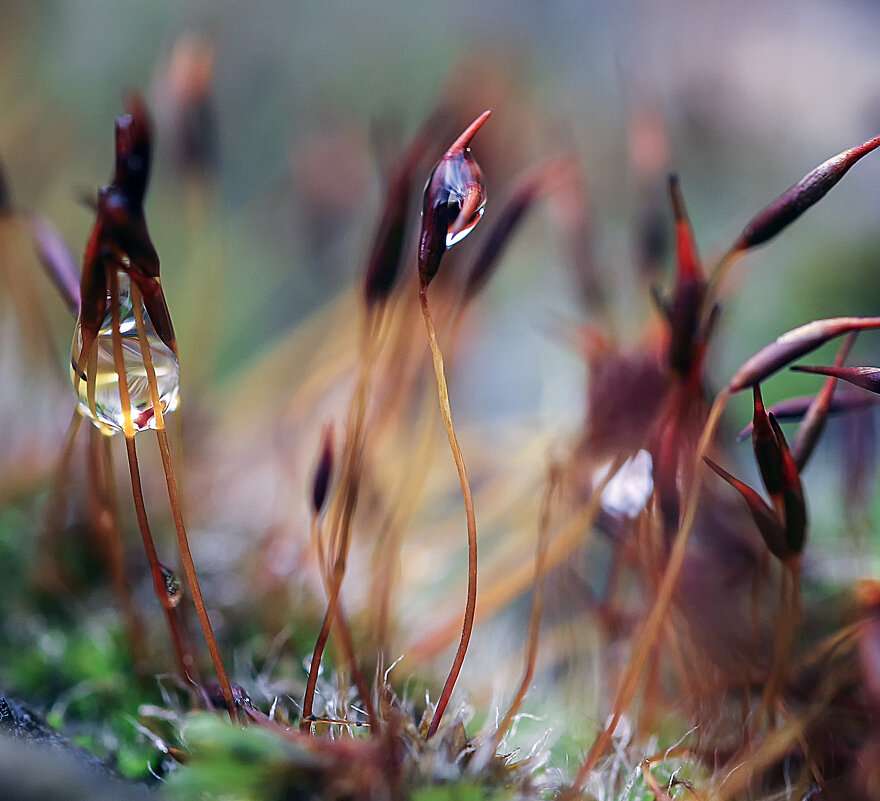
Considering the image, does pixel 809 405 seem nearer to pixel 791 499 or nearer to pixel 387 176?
pixel 791 499

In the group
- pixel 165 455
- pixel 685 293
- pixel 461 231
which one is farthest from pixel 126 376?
pixel 685 293

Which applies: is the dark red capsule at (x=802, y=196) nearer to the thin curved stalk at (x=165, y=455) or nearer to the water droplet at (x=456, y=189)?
the water droplet at (x=456, y=189)

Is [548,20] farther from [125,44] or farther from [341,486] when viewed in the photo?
[341,486]

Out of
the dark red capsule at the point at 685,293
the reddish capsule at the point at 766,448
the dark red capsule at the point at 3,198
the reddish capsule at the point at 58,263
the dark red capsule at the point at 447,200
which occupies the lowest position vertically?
the reddish capsule at the point at 766,448

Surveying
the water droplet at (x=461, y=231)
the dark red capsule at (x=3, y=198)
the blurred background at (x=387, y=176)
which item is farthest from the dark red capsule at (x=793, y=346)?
the dark red capsule at (x=3, y=198)

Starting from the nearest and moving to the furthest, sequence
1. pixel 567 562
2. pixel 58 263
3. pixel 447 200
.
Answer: pixel 447 200
pixel 58 263
pixel 567 562

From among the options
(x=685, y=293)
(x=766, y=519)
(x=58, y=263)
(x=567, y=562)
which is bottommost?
(x=567, y=562)
